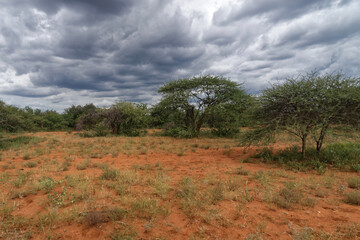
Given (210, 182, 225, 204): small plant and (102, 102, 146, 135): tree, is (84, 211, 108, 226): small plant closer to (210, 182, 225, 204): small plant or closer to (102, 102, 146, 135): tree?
(210, 182, 225, 204): small plant

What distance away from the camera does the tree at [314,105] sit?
696 centimetres

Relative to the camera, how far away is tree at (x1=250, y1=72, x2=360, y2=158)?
6958mm

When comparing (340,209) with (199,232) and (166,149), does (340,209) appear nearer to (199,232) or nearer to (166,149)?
(199,232)

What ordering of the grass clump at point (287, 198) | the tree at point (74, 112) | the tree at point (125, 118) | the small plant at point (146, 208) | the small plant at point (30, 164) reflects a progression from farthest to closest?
the tree at point (74, 112), the tree at point (125, 118), the small plant at point (30, 164), the grass clump at point (287, 198), the small plant at point (146, 208)

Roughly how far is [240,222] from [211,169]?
364 cm

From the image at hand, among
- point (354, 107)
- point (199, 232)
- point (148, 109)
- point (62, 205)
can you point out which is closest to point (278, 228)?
point (199, 232)

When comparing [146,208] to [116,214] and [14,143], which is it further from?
[14,143]

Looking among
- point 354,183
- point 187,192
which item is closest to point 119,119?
point 187,192

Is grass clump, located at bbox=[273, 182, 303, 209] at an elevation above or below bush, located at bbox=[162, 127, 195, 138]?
below

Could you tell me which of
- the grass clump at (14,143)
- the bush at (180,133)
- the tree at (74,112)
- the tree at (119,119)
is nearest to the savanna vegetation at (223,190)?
the grass clump at (14,143)

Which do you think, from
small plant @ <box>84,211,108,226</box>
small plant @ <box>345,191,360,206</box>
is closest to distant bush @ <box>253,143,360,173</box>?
small plant @ <box>345,191,360,206</box>

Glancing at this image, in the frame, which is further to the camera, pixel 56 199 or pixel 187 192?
pixel 187 192

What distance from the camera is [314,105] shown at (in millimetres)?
7168

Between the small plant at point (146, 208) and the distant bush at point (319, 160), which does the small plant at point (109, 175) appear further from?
the distant bush at point (319, 160)
